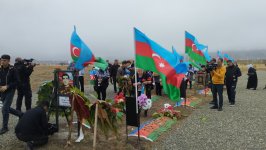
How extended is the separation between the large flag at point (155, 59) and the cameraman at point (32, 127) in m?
2.51

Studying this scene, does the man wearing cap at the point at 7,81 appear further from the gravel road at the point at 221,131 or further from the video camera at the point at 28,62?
the gravel road at the point at 221,131

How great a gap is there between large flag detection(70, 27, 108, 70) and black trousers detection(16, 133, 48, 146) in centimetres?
238

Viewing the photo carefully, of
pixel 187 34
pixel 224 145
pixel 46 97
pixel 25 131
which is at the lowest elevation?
pixel 224 145

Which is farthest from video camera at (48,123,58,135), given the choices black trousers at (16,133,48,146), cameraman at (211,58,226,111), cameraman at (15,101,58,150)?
cameraman at (211,58,226,111)

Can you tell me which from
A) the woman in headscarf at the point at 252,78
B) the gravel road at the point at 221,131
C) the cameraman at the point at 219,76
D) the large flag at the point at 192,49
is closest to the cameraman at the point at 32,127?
the gravel road at the point at 221,131

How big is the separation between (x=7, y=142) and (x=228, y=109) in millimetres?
8400

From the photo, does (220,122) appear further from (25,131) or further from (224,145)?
(25,131)

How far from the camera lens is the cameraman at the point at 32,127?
6.98 meters

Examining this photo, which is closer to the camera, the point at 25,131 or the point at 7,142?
the point at 25,131

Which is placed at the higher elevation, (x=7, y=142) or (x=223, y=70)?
(x=223, y=70)

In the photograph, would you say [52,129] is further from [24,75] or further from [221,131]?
[221,131]

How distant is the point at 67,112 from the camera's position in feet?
28.6

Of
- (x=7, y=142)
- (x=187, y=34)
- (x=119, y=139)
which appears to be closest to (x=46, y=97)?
(x=7, y=142)

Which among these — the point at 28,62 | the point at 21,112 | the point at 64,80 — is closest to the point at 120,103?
the point at 64,80
